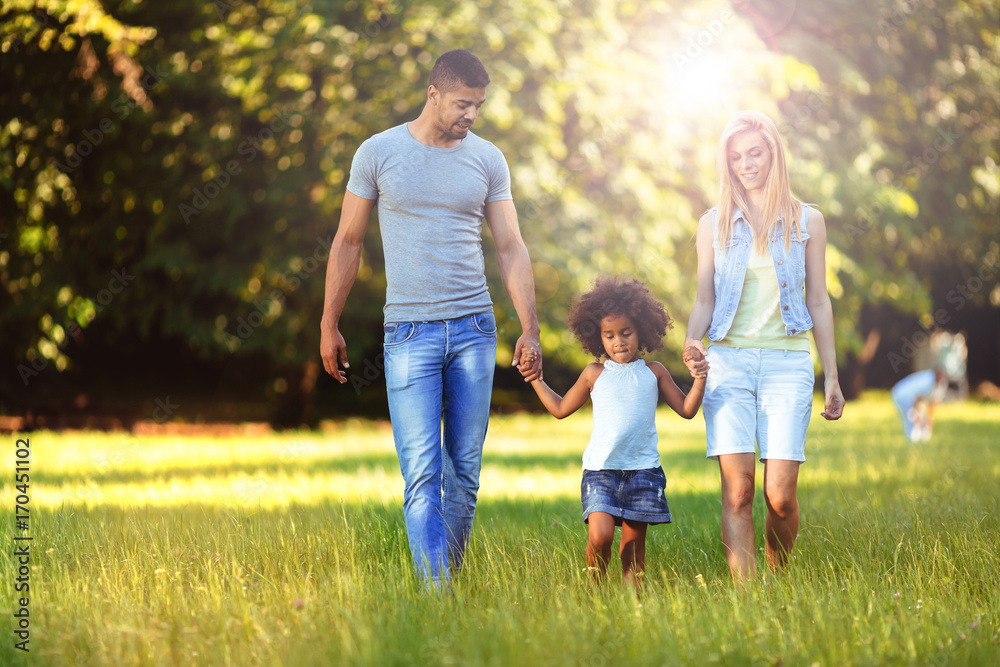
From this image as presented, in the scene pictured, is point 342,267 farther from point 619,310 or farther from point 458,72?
point 619,310

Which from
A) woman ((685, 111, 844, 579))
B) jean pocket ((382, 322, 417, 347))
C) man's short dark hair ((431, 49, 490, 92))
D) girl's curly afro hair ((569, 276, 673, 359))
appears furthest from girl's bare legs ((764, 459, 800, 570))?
man's short dark hair ((431, 49, 490, 92))

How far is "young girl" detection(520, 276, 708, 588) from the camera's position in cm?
371

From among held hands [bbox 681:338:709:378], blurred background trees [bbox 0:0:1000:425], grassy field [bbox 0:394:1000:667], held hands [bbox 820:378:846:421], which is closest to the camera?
grassy field [bbox 0:394:1000:667]

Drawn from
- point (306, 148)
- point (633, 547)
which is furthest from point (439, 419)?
point (306, 148)

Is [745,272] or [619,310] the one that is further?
[745,272]

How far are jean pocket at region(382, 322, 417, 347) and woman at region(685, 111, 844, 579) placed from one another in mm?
1231

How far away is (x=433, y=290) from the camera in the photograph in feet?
12.6

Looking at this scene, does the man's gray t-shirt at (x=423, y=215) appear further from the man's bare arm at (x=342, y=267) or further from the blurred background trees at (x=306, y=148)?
the blurred background trees at (x=306, y=148)

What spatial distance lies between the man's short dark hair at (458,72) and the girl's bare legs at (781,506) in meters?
2.16

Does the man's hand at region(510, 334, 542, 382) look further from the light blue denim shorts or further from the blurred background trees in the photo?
the blurred background trees

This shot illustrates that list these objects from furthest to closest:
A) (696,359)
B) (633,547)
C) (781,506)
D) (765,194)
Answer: (765,194) < (781,506) < (633,547) < (696,359)

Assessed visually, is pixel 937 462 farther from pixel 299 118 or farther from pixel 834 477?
pixel 299 118

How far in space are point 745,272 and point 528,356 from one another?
1.11m

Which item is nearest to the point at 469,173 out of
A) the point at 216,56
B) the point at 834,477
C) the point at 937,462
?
the point at 834,477
